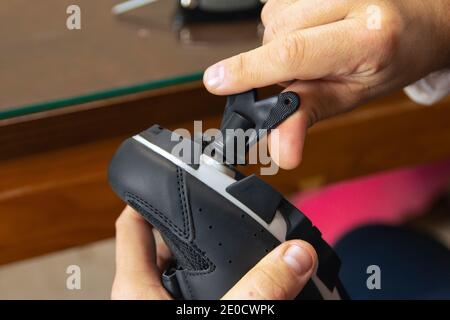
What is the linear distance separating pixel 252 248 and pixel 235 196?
0.04 meters

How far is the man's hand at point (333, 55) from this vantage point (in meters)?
0.51

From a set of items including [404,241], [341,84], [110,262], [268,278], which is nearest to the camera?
[268,278]

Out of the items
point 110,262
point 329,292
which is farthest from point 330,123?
point 110,262

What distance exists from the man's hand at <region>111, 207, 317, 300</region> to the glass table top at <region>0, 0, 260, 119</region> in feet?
0.47

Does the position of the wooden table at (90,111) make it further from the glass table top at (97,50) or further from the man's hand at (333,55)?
the man's hand at (333,55)

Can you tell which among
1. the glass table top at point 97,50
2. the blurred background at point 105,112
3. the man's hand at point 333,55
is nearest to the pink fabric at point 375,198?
the blurred background at point 105,112

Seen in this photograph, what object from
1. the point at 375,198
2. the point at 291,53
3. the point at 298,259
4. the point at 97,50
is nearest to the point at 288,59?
the point at 291,53

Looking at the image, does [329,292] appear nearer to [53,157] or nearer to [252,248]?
[252,248]

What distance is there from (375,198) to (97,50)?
0.68 meters

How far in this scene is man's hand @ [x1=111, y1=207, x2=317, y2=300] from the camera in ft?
1.50

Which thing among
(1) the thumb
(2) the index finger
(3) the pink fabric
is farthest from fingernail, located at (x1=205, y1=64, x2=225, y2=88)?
(3) the pink fabric

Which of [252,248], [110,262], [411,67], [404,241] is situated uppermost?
[411,67]

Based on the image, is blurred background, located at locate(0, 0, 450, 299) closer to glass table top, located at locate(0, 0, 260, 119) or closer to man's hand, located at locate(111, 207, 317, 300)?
glass table top, located at locate(0, 0, 260, 119)

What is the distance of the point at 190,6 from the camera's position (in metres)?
0.78
